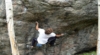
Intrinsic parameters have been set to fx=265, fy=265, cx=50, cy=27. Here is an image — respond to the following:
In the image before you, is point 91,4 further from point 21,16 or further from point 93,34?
point 21,16

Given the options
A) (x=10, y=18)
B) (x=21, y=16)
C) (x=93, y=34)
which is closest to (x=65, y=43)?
(x=93, y=34)

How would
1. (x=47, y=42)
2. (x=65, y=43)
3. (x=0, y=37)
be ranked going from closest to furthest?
1. (x=47, y=42)
2. (x=0, y=37)
3. (x=65, y=43)

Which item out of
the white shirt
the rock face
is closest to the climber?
the white shirt

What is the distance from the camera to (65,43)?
475 inches

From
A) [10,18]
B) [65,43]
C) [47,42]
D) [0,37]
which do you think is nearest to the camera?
[10,18]

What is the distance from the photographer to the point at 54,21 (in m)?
11.5

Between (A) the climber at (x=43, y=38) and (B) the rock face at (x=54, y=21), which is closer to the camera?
(A) the climber at (x=43, y=38)

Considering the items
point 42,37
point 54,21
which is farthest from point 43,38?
point 54,21

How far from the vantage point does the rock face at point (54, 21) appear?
11.1 m

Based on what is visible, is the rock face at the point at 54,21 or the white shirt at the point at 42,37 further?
the rock face at the point at 54,21

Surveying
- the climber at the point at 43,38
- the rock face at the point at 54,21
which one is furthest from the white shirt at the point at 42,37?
the rock face at the point at 54,21

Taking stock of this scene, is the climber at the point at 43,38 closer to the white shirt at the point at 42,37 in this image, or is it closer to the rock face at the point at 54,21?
the white shirt at the point at 42,37

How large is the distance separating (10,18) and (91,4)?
12.3ft

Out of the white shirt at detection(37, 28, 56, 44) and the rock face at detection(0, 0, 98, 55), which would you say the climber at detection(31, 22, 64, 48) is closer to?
the white shirt at detection(37, 28, 56, 44)
